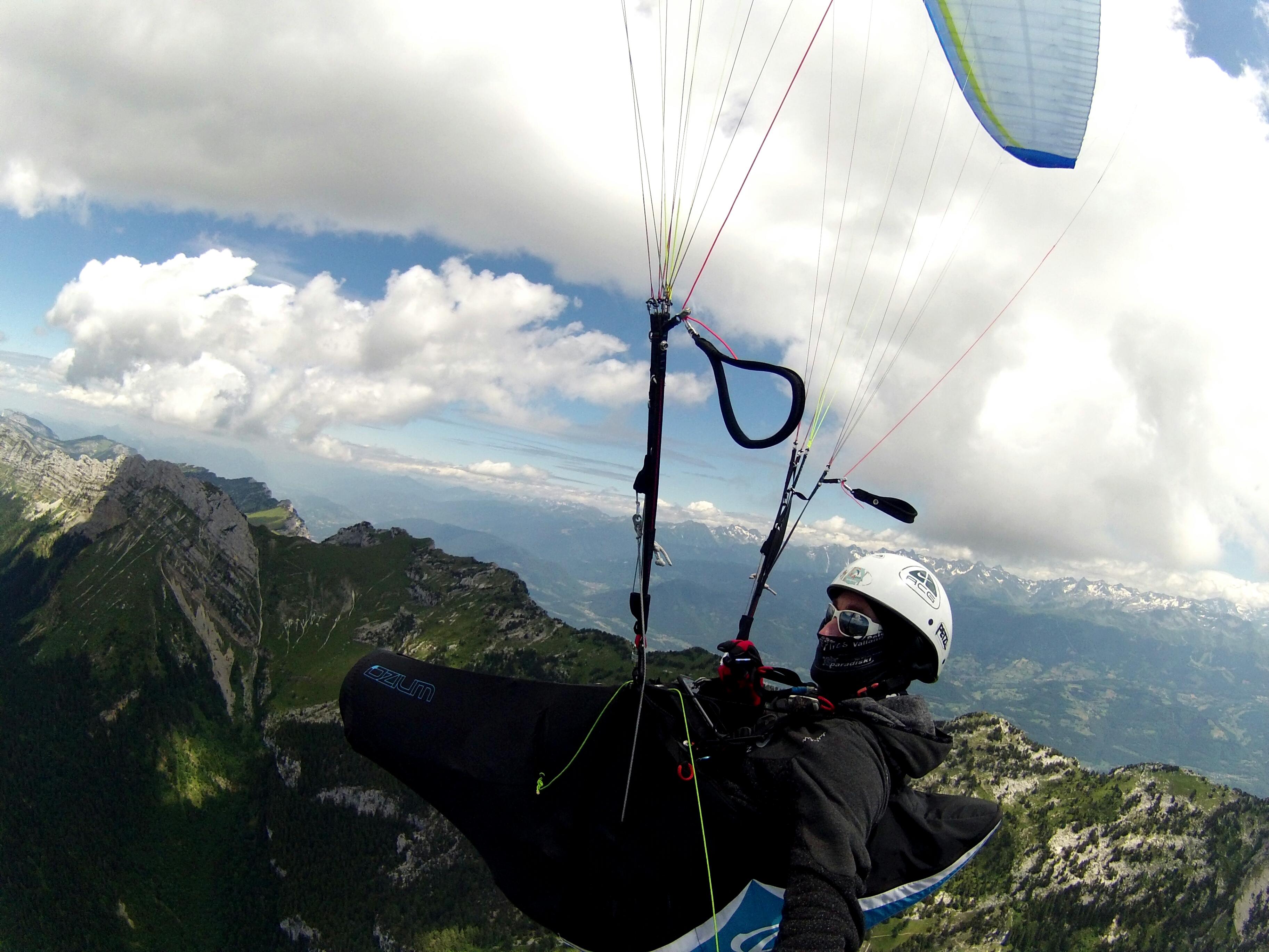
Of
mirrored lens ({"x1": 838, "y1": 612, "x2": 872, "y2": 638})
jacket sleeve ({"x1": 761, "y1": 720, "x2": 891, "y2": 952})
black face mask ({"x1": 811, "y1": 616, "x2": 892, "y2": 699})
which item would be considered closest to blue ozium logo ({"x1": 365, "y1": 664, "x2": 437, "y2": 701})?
jacket sleeve ({"x1": 761, "y1": 720, "x2": 891, "y2": 952})

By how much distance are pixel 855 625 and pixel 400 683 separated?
3.52m

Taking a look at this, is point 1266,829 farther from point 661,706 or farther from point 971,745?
point 661,706

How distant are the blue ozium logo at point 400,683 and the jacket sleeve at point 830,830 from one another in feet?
8.59

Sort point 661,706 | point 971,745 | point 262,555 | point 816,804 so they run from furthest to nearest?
point 262,555
point 971,745
point 661,706
point 816,804

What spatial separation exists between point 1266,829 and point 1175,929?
109 ft

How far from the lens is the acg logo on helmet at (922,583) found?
5156mm

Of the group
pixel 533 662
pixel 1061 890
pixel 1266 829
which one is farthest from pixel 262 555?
pixel 1266 829

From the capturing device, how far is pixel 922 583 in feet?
17.4

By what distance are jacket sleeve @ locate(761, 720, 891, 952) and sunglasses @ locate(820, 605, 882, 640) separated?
4.02ft

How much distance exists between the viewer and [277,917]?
10750cm

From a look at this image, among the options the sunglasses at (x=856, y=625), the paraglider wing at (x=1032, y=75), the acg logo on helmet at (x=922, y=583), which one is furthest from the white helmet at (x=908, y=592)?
the paraglider wing at (x=1032, y=75)

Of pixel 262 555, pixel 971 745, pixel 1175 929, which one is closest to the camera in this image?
pixel 1175 929

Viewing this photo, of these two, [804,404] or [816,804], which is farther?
[804,404]

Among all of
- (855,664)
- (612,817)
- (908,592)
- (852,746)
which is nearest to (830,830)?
(852,746)
